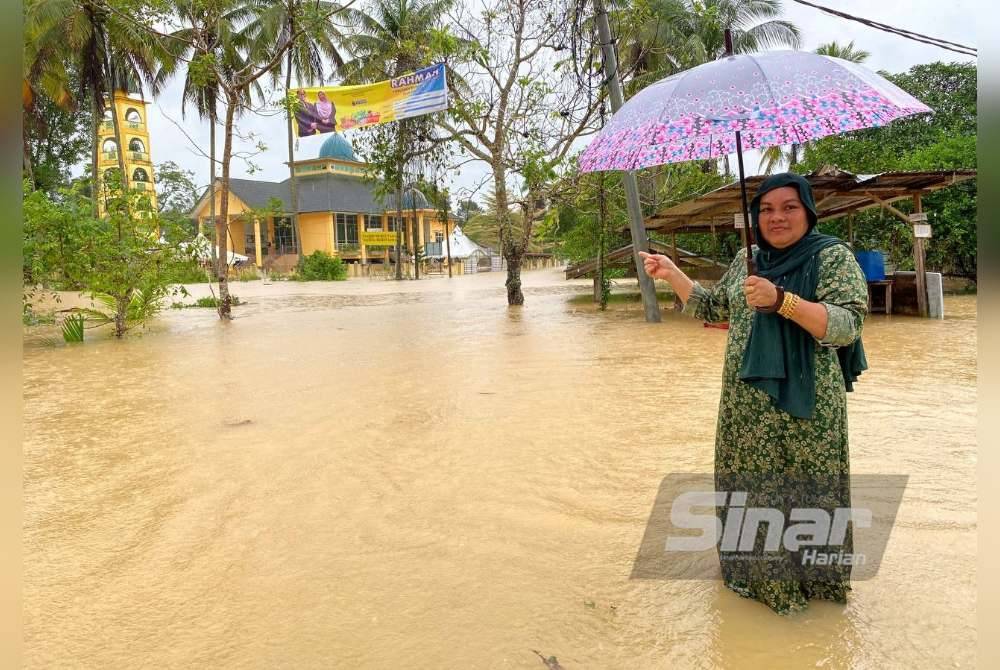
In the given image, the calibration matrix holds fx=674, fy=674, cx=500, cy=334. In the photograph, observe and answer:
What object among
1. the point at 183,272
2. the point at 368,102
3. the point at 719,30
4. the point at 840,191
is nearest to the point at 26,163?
the point at 183,272

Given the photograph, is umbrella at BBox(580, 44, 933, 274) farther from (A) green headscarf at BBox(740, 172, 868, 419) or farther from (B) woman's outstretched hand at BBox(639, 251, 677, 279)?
(B) woman's outstretched hand at BBox(639, 251, 677, 279)

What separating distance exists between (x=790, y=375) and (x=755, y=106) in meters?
1.07

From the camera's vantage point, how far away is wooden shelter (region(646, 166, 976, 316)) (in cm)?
1027

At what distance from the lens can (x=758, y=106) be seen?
2.63m

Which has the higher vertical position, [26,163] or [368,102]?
[368,102]

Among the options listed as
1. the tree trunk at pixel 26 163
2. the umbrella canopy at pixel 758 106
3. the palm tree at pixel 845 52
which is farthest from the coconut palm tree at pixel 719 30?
the umbrella canopy at pixel 758 106

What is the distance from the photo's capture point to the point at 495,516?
145 inches

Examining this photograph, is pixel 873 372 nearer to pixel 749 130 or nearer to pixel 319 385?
pixel 749 130

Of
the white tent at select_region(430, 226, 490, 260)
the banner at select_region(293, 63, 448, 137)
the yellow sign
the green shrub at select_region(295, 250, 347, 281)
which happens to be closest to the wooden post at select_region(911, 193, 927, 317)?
the banner at select_region(293, 63, 448, 137)

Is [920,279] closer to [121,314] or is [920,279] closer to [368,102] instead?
[368,102]

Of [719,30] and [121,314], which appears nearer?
[121,314]

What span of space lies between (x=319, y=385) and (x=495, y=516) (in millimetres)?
4203

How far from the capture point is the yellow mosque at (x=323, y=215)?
41.5m

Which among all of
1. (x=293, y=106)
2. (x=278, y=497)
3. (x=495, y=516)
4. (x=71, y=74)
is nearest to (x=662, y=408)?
(x=495, y=516)
